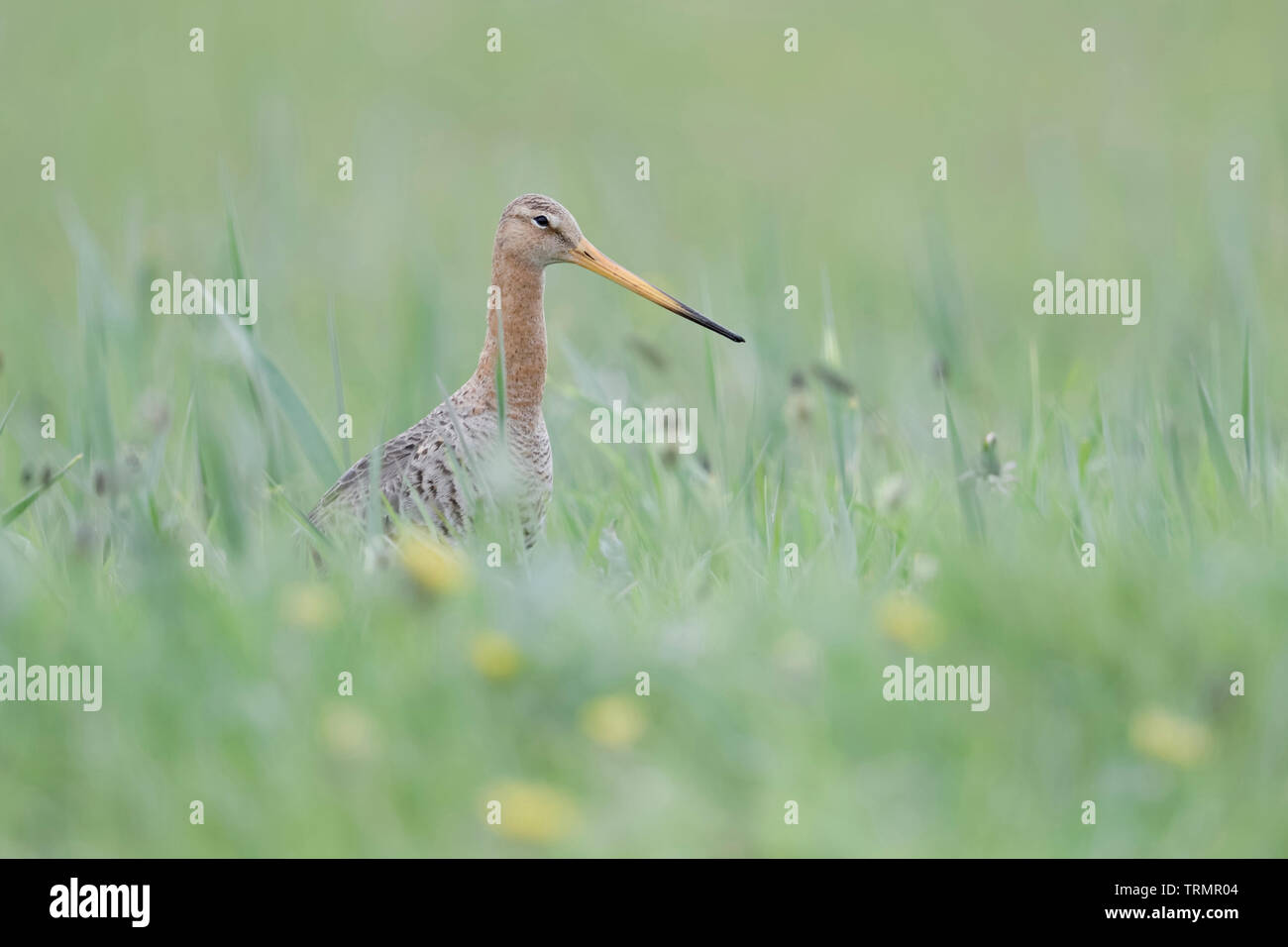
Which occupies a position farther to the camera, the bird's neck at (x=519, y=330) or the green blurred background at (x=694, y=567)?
the bird's neck at (x=519, y=330)

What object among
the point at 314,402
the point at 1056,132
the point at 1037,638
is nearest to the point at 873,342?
the point at 314,402

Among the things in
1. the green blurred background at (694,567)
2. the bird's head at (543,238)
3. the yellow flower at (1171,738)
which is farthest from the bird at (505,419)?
the yellow flower at (1171,738)

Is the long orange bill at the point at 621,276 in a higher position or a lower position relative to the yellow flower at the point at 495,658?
higher

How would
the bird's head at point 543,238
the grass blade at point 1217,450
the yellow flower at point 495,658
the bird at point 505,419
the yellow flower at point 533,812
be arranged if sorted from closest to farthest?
the yellow flower at point 533,812
the yellow flower at point 495,658
the grass blade at point 1217,450
the bird at point 505,419
the bird's head at point 543,238

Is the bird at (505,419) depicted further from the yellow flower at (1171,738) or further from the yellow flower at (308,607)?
the yellow flower at (1171,738)

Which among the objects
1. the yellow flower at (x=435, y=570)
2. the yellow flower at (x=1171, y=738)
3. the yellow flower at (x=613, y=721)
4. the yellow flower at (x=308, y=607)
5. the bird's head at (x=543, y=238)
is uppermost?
the bird's head at (x=543, y=238)

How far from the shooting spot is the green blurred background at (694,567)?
3.28 m

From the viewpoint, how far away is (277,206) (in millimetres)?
8477

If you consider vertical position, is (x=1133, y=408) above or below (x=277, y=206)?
below

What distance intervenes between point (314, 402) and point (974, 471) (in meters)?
5.03

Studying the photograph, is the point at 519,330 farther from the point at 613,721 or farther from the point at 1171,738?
the point at 1171,738

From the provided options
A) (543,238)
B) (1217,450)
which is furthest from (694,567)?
(1217,450)

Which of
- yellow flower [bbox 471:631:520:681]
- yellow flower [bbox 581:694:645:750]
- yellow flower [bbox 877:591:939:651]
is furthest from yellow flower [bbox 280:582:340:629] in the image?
yellow flower [bbox 877:591:939:651]
